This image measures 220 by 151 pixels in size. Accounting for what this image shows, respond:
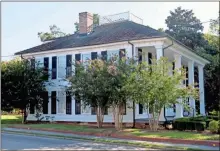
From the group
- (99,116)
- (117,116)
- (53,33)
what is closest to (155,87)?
(117,116)

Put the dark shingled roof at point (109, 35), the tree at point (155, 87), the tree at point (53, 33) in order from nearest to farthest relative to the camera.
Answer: the tree at point (155, 87) → the dark shingled roof at point (109, 35) → the tree at point (53, 33)

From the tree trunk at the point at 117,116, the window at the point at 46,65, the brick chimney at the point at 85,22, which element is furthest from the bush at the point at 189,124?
the brick chimney at the point at 85,22

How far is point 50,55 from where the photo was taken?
25266mm

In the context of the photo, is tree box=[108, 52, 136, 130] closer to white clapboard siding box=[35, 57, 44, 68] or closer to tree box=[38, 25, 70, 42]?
white clapboard siding box=[35, 57, 44, 68]

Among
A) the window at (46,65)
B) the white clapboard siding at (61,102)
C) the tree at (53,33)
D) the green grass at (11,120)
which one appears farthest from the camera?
the tree at (53,33)

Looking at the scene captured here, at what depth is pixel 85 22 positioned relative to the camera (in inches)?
1048

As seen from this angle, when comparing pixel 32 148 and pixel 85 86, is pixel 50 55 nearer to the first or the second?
pixel 85 86

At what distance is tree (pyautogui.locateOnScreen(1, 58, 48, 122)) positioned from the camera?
2297 cm

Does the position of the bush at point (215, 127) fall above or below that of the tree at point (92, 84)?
below

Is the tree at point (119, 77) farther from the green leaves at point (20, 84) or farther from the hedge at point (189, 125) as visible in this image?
the green leaves at point (20, 84)

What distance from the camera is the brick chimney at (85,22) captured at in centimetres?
2638

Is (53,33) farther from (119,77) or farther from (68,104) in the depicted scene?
(119,77)

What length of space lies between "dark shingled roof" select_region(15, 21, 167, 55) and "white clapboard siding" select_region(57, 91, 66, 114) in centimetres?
369

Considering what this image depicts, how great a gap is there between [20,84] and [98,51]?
6380mm
